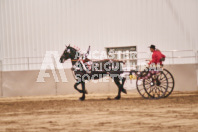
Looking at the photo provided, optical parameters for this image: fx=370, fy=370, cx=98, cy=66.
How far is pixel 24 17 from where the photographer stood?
17.6 m

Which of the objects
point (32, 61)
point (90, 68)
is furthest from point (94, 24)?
point (90, 68)

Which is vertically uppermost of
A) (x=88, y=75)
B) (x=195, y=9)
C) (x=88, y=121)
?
(x=195, y=9)

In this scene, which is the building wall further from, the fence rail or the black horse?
the black horse

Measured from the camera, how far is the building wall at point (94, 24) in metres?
16.1

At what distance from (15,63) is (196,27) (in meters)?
8.45

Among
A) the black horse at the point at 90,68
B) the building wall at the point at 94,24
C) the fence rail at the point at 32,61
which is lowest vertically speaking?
the black horse at the point at 90,68

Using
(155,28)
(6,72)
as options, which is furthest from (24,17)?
(155,28)

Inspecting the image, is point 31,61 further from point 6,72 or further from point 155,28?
point 155,28

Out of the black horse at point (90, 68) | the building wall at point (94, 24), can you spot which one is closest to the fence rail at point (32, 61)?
the building wall at point (94, 24)

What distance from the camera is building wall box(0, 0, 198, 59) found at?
16109 millimetres

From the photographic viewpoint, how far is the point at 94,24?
17.1 meters

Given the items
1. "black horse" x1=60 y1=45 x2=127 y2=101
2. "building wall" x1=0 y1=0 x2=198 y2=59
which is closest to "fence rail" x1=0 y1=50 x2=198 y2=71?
"building wall" x1=0 y1=0 x2=198 y2=59

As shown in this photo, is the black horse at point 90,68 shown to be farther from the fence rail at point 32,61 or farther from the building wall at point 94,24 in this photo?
the building wall at point 94,24

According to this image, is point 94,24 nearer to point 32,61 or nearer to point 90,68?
point 32,61
